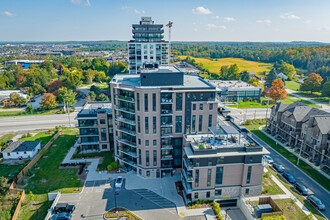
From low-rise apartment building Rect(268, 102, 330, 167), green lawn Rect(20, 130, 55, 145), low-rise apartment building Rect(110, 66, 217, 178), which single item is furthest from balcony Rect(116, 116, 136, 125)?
low-rise apartment building Rect(268, 102, 330, 167)

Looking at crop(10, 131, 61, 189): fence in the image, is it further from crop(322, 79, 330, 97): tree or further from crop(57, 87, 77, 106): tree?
crop(322, 79, 330, 97): tree

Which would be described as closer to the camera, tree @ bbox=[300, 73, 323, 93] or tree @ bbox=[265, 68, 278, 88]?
tree @ bbox=[300, 73, 323, 93]

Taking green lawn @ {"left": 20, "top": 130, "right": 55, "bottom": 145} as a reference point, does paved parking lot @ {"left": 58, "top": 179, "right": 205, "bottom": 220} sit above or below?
below

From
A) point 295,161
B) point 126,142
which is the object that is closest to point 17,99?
point 126,142

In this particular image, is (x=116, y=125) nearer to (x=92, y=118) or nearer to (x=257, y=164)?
(x=92, y=118)

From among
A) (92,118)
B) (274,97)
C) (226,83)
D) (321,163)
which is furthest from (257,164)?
(226,83)
